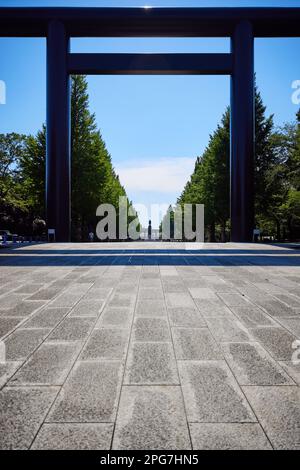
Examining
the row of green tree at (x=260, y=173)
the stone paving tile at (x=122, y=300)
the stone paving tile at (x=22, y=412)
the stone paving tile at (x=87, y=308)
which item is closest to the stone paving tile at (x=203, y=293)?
the stone paving tile at (x=122, y=300)

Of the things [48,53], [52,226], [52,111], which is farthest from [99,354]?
[48,53]

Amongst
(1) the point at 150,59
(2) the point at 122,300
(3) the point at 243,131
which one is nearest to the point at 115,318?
(2) the point at 122,300

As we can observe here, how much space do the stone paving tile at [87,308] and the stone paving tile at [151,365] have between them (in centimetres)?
119

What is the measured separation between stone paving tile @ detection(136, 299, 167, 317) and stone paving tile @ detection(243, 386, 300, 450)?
1.97 metres

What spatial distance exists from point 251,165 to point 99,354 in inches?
786

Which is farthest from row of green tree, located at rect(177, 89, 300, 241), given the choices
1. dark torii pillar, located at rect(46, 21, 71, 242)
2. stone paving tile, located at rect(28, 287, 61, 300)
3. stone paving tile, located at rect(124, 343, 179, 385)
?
stone paving tile, located at rect(124, 343, 179, 385)

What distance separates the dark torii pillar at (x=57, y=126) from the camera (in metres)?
20.8

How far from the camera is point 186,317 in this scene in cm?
419

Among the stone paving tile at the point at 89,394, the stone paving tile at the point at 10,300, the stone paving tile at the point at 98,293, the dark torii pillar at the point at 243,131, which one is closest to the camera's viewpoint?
the stone paving tile at the point at 89,394

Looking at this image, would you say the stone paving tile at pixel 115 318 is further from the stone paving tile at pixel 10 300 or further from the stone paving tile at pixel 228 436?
the stone paving tile at pixel 228 436

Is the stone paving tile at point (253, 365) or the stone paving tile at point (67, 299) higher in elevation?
the stone paving tile at point (67, 299)

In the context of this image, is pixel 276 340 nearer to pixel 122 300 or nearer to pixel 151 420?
pixel 151 420
